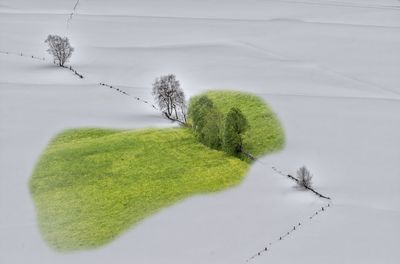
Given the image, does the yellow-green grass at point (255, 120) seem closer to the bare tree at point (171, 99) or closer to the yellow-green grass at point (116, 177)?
the yellow-green grass at point (116, 177)

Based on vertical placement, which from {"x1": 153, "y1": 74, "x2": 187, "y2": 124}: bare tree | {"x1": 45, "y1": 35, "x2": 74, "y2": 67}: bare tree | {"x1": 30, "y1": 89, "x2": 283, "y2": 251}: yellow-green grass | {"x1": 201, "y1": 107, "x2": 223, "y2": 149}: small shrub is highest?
{"x1": 45, "y1": 35, "x2": 74, "y2": 67}: bare tree

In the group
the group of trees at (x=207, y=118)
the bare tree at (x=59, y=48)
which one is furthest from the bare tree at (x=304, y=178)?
the bare tree at (x=59, y=48)

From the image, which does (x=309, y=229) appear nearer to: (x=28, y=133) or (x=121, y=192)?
(x=121, y=192)

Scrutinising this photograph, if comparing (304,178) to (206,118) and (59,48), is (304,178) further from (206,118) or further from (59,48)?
(59,48)

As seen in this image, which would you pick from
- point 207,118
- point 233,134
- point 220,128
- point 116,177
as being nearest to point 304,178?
point 233,134

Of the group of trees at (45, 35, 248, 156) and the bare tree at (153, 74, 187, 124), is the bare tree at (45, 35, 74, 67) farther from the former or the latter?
the bare tree at (153, 74, 187, 124)

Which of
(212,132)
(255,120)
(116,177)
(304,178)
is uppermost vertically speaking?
(255,120)

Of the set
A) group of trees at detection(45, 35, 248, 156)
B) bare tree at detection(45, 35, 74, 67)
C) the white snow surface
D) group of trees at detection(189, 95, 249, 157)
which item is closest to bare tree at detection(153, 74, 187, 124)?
group of trees at detection(45, 35, 248, 156)
